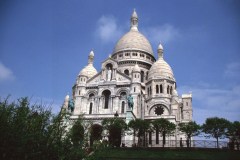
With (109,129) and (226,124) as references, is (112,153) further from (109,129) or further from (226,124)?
(226,124)

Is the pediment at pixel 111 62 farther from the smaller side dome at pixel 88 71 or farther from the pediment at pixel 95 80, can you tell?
the smaller side dome at pixel 88 71

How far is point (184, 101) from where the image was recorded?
197ft

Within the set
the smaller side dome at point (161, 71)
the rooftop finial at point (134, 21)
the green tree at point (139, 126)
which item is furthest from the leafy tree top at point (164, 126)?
the rooftop finial at point (134, 21)

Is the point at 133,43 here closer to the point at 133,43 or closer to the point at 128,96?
the point at 133,43

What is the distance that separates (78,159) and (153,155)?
16040 mm

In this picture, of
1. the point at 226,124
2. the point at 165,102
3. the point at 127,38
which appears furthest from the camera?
the point at 127,38

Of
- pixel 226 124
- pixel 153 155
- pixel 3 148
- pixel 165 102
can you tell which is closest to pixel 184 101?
pixel 165 102

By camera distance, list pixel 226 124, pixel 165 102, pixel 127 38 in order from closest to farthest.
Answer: pixel 226 124 → pixel 165 102 → pixel 127 38

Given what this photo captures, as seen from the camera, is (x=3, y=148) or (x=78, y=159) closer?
(x=3, y=148)

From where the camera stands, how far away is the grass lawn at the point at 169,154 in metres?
31.6

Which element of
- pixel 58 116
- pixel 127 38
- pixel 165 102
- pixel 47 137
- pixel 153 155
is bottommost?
pixel 153 155

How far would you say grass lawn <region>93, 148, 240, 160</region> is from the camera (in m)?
31.6

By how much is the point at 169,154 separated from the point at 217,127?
38.9 ft

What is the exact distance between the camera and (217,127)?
41531 millimetres
